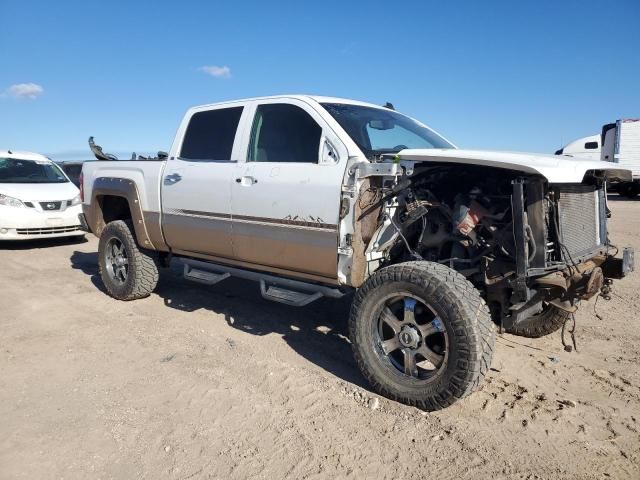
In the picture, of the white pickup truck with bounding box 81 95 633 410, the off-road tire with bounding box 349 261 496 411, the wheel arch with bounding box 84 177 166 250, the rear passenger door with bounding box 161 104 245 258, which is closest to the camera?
the off-road tire with bounding box 349 261 496 411

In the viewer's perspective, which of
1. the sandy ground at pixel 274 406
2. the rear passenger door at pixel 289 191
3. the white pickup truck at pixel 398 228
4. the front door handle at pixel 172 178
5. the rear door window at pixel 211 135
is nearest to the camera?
the sandy ground at pixel 274 406

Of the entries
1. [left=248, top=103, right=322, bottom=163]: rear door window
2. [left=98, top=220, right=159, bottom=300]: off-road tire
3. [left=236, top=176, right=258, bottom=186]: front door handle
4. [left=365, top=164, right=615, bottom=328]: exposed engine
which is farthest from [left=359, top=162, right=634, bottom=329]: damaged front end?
[left=98, top=220, right=159, bottom=300]: off-road tire

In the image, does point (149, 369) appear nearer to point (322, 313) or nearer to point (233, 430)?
point (233, 430)

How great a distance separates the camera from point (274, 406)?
345 cm

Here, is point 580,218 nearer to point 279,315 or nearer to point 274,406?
point 274,406

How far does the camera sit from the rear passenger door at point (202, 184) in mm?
4641

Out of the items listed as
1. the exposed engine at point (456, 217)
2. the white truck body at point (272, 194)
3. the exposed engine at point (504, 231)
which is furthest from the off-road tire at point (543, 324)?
the white truck body at point (272, 194)

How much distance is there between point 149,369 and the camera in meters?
4.05

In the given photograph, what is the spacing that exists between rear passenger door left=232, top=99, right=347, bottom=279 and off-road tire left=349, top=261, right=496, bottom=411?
0.50 meters

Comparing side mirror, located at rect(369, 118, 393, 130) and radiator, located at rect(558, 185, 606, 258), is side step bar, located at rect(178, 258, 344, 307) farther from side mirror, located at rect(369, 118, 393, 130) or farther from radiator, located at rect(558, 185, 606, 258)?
radiator, located at rect(558, 185, 606, 258)

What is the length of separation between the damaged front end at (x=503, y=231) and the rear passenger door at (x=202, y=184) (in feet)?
5.13

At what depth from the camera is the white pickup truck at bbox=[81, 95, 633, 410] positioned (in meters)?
3.23

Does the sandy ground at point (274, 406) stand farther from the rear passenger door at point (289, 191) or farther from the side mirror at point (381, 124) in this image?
the side mirror at point (381, 124)

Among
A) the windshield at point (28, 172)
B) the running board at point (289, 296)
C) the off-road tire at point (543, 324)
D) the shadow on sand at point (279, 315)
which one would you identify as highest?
the windshield at point (28, 172)
